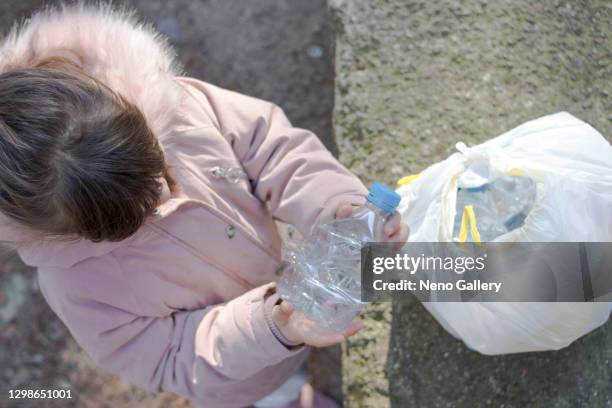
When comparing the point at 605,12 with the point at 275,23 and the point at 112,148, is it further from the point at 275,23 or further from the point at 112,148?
the point at 112,148

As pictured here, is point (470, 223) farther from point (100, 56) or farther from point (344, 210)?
point (100, 56)

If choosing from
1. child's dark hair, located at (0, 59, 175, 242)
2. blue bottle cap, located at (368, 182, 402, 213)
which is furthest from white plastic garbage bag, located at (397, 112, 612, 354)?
child's dark hair, located at (0, 59, 175, 242)

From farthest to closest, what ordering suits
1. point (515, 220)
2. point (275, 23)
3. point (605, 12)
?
point (275, 23), point (605, 12), point (515, 220)

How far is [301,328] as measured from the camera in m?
1.30

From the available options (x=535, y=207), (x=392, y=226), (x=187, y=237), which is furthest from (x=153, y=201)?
(x=535, y=207)

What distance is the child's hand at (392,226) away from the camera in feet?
4.19

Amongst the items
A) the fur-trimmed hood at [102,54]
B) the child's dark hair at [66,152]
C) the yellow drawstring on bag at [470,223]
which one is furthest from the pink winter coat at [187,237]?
the yellow drawstring on bag at [470,223]

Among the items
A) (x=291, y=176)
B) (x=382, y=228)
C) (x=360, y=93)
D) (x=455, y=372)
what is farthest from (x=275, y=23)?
(x=455, y=372)

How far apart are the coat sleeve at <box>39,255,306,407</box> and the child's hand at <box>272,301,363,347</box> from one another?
29mm

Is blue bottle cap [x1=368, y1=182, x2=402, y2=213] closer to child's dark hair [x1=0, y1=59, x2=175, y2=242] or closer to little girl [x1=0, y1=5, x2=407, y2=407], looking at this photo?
little girl [x1=0, y1=5, x2=407, y2=407]

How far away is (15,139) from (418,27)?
50.4 inches

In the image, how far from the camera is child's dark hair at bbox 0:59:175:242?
1048 millimetres

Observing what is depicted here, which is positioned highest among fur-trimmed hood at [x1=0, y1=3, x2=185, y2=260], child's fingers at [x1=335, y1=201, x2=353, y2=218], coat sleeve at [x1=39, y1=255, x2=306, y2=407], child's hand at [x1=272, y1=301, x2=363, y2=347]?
fur-trimmed hood at [x1=0, y1=3, x2=185, y2=260]

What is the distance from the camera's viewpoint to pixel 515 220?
141cm
